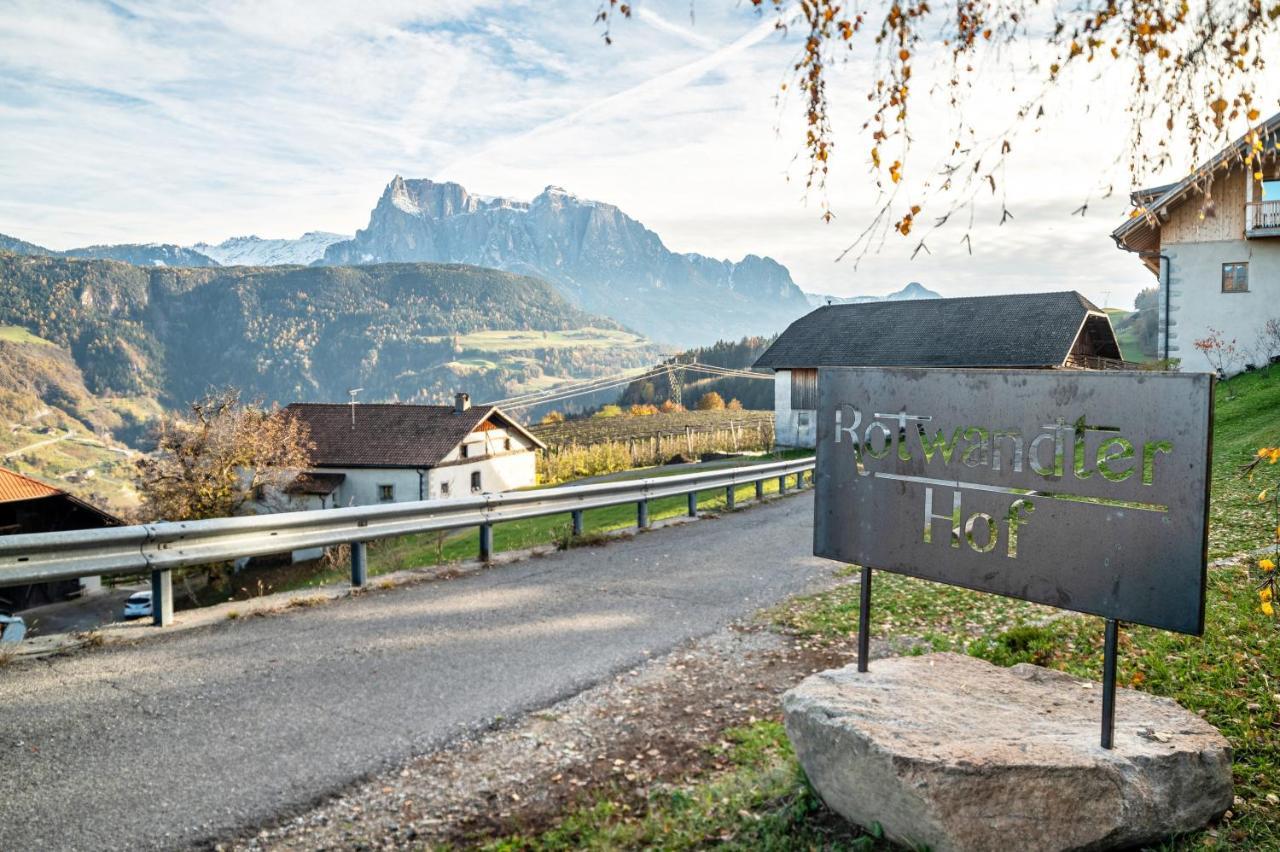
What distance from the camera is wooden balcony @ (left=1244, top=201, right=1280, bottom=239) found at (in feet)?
86.7

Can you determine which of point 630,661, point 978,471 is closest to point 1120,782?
point 978,471

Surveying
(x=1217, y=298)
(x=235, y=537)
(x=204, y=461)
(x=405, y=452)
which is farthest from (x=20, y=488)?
(x=1217, y=298)

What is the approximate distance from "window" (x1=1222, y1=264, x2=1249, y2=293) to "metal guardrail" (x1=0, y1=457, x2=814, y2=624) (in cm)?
2648

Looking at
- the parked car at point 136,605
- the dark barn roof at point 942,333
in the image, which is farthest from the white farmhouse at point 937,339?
the parked car at point 136,605

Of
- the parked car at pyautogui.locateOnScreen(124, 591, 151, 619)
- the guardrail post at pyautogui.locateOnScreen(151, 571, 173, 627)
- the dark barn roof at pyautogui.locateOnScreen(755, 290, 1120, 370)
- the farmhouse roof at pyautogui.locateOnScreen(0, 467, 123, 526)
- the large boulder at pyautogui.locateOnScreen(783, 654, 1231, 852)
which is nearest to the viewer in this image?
the large boulder at pyautogui.locateOnScreen(783, 654, 1231, 852)

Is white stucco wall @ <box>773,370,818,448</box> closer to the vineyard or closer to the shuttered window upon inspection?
the shuttered window

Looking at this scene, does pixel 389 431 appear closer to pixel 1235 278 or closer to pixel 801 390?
pixel 801 390

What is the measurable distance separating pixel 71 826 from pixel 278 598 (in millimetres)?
4017

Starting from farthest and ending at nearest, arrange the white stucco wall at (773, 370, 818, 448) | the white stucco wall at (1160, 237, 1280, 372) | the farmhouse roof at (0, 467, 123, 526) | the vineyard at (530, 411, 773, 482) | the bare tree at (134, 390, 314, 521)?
the vineyard at (530, 411, 773, 482), the white stucco wall at (773, 370, 818, 448), the farmhouse roof at (0, 467, 123, 526), the bare tree at (134, 390, 314, 521), the white stucco wall at (1160, 237, 1280, 372)

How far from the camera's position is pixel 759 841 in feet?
12.0

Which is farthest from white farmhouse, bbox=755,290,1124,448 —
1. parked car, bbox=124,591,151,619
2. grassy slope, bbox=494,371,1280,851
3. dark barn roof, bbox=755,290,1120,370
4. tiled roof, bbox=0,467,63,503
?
tiled roof, bbox=0,467,63,503

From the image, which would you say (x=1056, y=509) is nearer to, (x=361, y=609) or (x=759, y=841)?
(x=759, y=841)

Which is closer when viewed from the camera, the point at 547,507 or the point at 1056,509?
the point at 1056,509

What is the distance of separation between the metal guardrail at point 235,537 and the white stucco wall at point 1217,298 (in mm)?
25746
